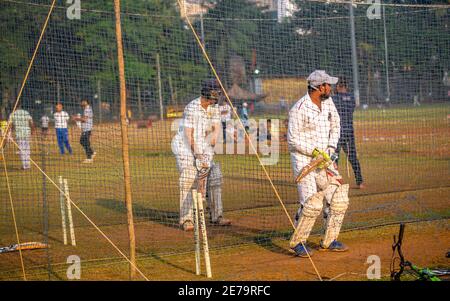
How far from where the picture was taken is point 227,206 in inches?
514

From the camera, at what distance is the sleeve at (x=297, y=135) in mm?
8938

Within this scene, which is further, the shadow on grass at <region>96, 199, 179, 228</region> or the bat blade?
the shadow on grass at <region>96, 199, 179, 228</region>

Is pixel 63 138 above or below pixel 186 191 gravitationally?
above

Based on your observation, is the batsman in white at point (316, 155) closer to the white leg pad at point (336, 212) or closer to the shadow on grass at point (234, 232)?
the white leg pad at point (336, 212)

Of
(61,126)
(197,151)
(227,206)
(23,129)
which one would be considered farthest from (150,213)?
(61,126)

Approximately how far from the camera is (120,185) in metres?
16.4

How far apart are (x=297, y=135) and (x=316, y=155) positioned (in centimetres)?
35

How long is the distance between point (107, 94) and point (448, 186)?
20.9 m

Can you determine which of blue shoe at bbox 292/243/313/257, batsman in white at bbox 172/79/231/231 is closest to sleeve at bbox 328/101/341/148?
blue shoe at bbox 292/243/313/257

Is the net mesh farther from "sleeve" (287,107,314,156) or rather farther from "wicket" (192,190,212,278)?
"sleeve" (287,107,314,156)

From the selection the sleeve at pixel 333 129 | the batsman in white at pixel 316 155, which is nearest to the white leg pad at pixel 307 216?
the batsman in white at pixel 316 155

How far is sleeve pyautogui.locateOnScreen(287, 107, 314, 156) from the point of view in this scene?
894cm

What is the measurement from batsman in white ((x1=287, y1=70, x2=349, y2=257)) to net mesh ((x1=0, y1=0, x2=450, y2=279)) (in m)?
1.04

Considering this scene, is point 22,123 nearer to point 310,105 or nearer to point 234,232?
point 234,232
